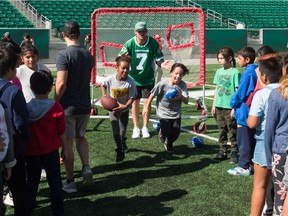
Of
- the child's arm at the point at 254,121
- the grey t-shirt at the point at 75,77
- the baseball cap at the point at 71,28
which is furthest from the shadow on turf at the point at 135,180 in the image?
the baseball cap at the point at 71,28

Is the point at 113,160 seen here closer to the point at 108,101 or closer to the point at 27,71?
the point at 108,101

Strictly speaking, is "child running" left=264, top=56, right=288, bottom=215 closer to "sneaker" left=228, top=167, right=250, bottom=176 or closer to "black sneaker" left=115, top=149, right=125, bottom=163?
"sneaker" left=228, top=167, right=250, bottom=176

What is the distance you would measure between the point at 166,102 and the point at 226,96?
961 mm

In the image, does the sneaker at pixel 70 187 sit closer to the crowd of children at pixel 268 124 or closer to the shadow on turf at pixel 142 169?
the shadow on turf at pixel 142 169

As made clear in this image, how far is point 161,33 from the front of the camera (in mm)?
10656

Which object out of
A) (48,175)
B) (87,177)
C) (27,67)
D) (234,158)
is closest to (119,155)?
(87,177)

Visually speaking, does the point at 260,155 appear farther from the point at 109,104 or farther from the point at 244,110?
the point at 109,104

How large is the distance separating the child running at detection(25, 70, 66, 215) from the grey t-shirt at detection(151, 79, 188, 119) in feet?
9.46

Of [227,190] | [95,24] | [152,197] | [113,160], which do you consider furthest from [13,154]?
[95,24]

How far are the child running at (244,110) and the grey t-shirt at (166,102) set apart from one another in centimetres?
132

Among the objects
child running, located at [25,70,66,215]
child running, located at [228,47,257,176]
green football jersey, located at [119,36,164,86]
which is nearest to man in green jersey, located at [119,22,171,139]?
green football jersey, located at [119,36,164,86]

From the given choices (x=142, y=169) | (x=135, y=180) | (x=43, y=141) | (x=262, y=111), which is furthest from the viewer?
(x=142, y=169)

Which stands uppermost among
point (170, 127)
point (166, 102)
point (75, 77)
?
point (75, 77)

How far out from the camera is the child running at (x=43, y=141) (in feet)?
14.1
